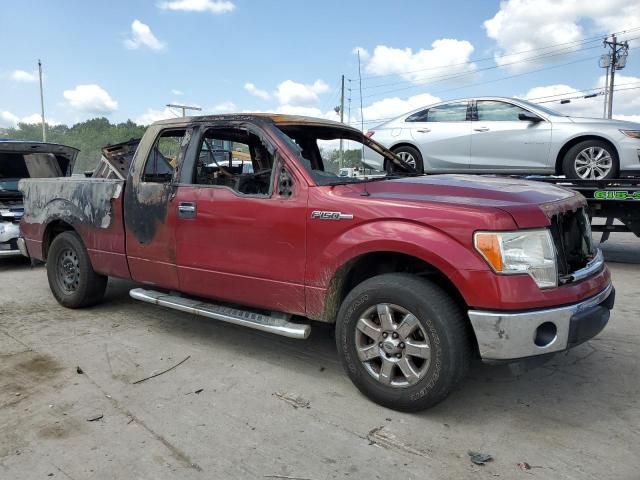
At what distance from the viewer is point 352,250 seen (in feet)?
10.7

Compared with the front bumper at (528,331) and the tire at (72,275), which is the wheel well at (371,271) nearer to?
the front bumper at (528,331)

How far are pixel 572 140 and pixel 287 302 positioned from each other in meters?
5.43

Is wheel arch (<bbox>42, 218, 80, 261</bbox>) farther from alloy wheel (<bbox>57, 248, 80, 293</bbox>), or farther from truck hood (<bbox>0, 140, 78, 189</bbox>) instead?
truck hood (<bbox>0, 140, 78, 189</bbox>)

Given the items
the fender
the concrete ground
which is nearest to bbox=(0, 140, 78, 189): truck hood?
the concrete ground

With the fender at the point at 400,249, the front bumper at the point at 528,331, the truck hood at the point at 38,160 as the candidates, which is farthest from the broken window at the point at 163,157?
the truck hood at the point at 38,160

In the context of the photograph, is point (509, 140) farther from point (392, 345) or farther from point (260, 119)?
point (392, 345)

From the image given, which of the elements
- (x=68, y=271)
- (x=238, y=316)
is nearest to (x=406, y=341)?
(x=238, y=316)

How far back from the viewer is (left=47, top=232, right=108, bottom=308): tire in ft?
17.2

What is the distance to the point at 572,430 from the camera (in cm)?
299

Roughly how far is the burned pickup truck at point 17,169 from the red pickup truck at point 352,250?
140 inches

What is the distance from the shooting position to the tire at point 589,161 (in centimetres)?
700

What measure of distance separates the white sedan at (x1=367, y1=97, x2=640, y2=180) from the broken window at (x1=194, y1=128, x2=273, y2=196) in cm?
414

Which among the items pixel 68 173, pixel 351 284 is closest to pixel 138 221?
pixel 351 284

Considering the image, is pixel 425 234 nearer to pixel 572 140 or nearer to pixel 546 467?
pixel 546 467
